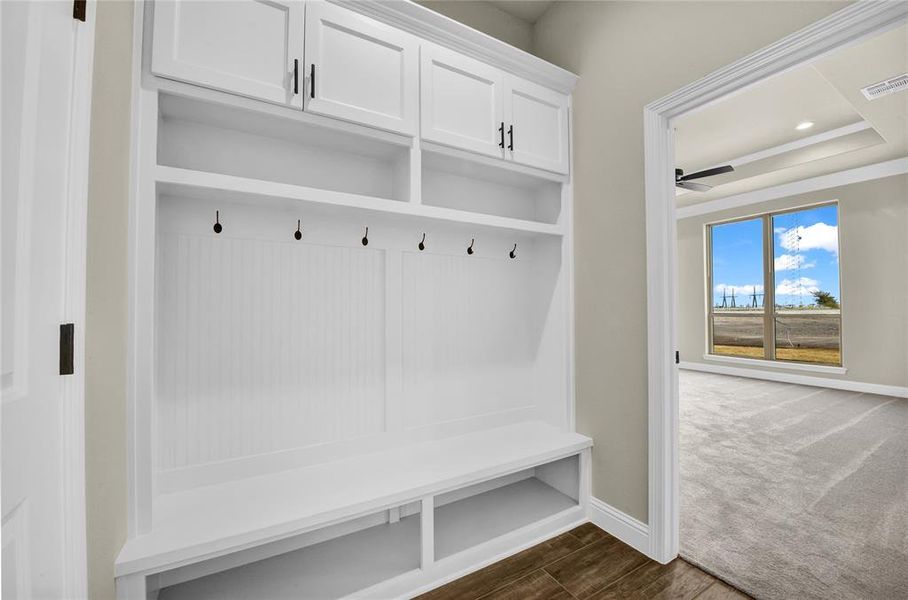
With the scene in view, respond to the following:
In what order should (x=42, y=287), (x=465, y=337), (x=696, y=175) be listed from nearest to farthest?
(x=42, y=287)
(x=465, y=337)
(x=696, y=175)

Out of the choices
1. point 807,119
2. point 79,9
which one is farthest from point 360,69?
point 807,119

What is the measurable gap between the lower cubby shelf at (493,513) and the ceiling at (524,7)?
3.12 m

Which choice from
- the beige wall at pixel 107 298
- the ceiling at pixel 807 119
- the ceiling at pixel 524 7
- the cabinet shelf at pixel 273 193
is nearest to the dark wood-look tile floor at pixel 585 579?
the beige wall at pixel 107 298

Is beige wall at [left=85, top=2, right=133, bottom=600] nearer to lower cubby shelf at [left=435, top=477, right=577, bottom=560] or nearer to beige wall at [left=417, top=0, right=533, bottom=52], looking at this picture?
lower cubby shelf at [left=435, top=477, right=577, bottom=560]

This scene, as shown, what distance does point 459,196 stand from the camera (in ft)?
7.57

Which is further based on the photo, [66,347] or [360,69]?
[360,69]

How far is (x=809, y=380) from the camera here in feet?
18.3

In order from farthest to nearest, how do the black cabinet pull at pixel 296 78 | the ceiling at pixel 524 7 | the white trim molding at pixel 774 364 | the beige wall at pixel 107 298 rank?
the white trim molding at pixel 774 364
the ceiling at pixel 524 7
the black cabinet pull at pixel 296 78
the beige wall at pixel 107 298

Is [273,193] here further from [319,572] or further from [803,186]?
[803,186]

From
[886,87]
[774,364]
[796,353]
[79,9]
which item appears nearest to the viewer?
[79,9]

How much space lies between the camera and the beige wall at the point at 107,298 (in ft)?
3.35

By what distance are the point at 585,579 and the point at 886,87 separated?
3.98 metres

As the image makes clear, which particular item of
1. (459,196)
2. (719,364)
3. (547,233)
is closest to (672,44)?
(547,233)

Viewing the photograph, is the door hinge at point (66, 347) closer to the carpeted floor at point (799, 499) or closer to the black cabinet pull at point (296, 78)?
the black cabinet pull at point (296, 78)
